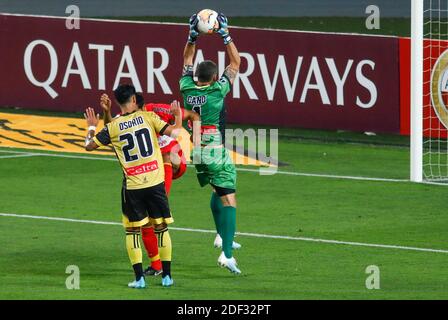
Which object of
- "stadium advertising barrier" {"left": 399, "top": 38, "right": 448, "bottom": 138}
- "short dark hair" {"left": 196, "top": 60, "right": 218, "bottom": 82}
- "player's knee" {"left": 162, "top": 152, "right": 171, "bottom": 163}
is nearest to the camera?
"short dark hair" {"left": 196, "top": 60, "right": 218, "bottom": 82}

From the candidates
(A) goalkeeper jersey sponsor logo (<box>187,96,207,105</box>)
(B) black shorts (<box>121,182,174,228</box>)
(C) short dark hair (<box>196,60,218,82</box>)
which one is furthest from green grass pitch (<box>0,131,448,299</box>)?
(C) short dark hair (<box>196,60,218,82</box>)

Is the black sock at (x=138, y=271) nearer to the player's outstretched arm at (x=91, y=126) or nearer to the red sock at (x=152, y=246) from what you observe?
the red sock at (x=152, y=246)

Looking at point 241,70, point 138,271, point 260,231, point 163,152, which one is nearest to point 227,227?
point 163,152

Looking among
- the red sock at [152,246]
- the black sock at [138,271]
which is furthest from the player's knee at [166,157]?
the black sock at [138,271]

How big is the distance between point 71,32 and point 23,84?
5.08 feet

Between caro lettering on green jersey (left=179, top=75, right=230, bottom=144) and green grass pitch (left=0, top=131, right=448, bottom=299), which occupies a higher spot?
caro lettering on green jersey (left=179, top=75, right=230, bottom=144)

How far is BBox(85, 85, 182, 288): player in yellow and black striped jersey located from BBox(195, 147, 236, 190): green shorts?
1186 millimetres

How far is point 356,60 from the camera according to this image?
926 inches

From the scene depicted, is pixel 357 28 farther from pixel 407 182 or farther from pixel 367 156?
pixel 407 182

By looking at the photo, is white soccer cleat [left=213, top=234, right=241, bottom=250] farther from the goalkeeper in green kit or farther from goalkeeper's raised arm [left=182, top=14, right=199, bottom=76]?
goalkeeper's raised arm [left=182, top=14, right=199, bottom=76]

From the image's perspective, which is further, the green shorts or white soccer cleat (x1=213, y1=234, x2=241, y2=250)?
white soccer cleat (x1=213, y1=234, x2=241, y2=250)

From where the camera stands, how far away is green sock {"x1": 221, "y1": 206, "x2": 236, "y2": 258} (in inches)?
538

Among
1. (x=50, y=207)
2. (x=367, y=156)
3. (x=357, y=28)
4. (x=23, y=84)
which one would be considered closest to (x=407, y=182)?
(x=367, y=156)

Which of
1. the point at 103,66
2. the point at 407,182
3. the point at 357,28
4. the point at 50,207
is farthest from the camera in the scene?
the point at 357,28
